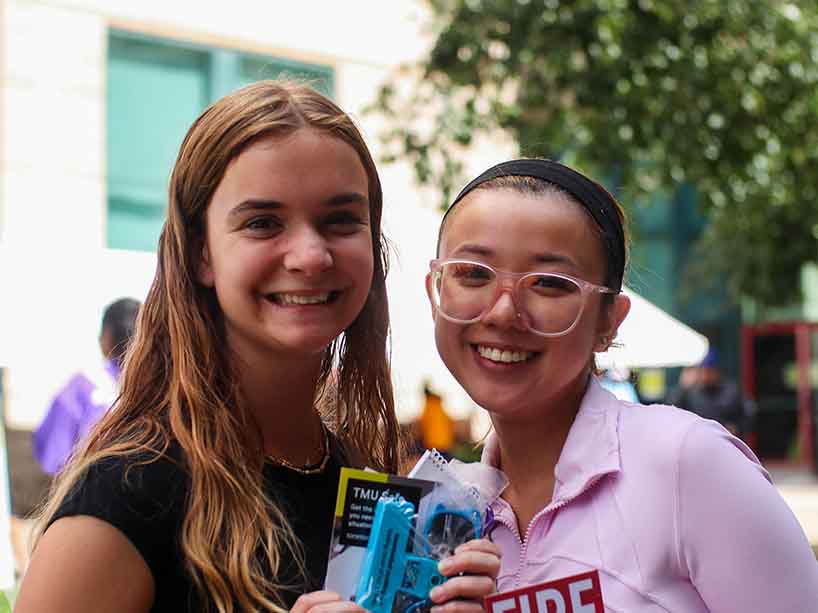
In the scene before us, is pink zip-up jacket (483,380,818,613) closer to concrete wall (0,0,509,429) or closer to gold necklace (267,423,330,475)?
gold necklace (267,423,330,475)

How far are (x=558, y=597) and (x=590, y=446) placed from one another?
293mm

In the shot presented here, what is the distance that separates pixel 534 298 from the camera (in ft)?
6.26

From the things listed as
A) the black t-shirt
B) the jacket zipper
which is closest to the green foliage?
the jacket zipper

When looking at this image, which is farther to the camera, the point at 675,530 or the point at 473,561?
the point at 675,530

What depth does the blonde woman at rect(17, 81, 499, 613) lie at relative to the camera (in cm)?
177

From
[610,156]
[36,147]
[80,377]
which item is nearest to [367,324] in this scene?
[80,377]

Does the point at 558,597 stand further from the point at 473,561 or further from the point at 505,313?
the point at 505,313

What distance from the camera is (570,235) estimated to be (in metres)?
1.93

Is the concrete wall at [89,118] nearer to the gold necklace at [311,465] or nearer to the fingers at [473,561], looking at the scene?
the gold necklace at [311,465]

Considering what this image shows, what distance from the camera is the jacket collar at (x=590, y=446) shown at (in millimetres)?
1857

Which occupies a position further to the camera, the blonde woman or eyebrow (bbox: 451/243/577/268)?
eyebrow (bbox: 451/243/577/268)

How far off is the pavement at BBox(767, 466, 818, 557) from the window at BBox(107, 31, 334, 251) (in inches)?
272

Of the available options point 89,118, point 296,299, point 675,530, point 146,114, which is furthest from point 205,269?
point 146,114

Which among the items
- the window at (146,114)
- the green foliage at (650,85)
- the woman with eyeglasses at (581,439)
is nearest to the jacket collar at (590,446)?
the woman with eyeglasses at (581,439)
